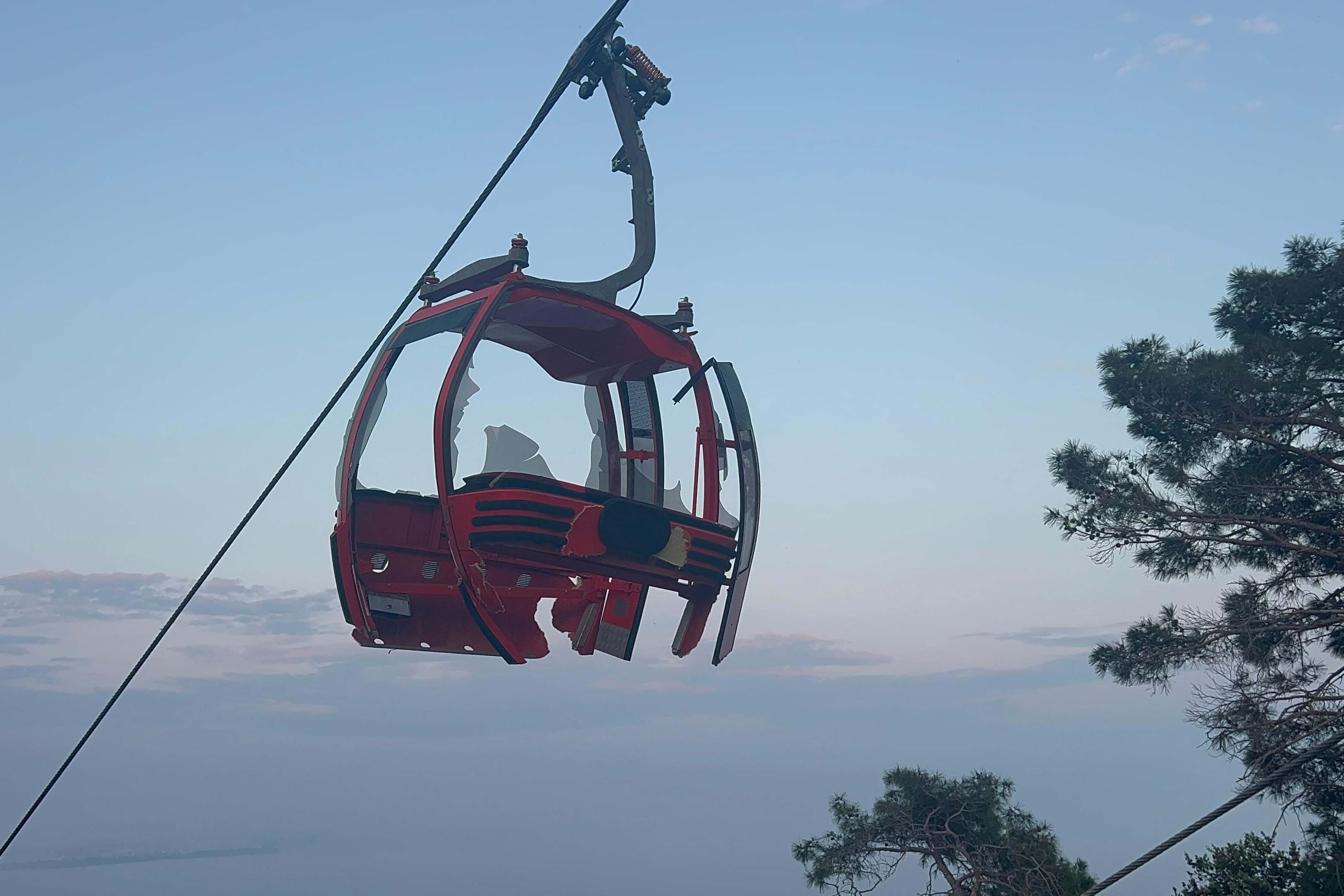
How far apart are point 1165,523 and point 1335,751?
123 inches

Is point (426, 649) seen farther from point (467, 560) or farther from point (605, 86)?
point (605, 86)

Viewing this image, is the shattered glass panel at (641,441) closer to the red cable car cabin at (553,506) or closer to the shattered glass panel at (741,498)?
the red cable car cabin at (553,506)

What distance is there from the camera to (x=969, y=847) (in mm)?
17125

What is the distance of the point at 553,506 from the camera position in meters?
9.51


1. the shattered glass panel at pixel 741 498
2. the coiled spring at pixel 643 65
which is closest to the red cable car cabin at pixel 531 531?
the shattered glass panel at pixel 741 498

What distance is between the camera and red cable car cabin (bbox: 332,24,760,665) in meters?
9.55

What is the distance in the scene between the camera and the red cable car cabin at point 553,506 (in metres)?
9.55

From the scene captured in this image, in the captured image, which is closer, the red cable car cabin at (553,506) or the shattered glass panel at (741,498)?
the red cable car cabin at (553,506)

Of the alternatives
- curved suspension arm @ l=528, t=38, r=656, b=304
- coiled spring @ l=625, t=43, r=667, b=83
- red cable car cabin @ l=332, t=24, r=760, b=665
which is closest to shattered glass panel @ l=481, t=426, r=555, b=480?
red cable car cabin @ l=332, t=24, r=760, b=665

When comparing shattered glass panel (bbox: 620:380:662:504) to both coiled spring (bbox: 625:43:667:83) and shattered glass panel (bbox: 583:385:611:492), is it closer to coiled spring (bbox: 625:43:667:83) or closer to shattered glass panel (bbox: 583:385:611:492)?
shattered glass panel (bbox: 583:385:611:492)

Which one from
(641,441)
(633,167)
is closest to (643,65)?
(633,167)

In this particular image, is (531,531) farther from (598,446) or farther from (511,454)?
(598,446)

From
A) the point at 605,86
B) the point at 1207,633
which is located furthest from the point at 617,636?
the point at 1207,633

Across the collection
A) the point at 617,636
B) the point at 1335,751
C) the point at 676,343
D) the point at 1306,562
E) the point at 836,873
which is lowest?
the point at 836,873
